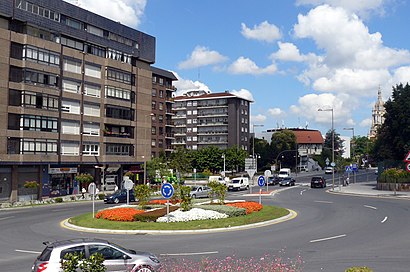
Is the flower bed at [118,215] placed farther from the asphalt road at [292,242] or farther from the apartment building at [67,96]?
the apartment building at [67,96]

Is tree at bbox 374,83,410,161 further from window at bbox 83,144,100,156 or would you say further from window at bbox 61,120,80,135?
window at bbox 61,120,80,135

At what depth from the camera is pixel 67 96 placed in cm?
5931

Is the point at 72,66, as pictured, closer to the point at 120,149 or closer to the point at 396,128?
the point at 120,149

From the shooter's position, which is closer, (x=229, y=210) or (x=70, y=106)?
(x=229, y=210)

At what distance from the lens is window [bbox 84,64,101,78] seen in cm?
6262

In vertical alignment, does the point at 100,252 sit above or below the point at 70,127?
below

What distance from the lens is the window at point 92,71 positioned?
205 feet

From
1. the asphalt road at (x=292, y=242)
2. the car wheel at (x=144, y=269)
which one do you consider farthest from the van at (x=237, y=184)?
the car wheel at (x=144, y=269)

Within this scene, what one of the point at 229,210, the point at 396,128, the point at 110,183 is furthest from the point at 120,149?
the point at 229,210

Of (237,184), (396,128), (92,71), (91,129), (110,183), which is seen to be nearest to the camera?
(396,128)

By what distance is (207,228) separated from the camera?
2273 cm

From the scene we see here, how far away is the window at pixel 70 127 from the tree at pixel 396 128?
1640 inches

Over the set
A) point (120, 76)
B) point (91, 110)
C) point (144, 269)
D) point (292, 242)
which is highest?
point (120, 76)

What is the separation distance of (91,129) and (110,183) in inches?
369
